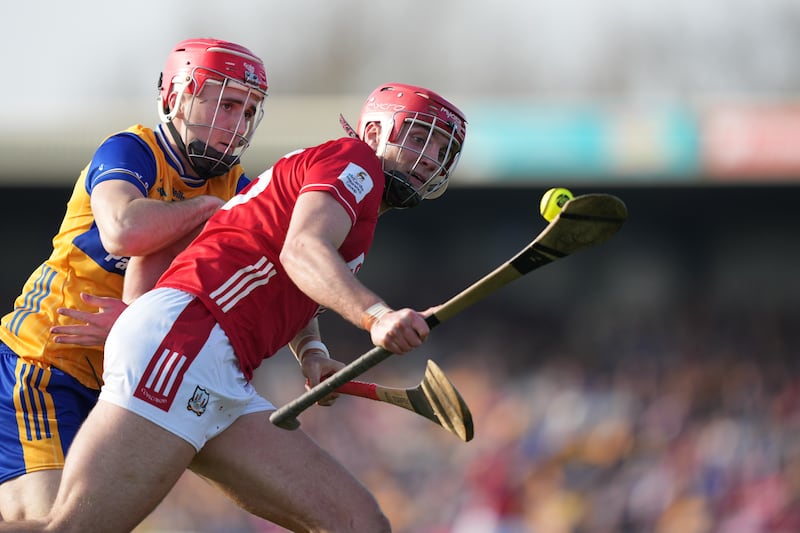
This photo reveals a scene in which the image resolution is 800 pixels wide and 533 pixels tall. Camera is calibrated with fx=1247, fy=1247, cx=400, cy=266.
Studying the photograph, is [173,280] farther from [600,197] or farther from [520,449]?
[520,449]

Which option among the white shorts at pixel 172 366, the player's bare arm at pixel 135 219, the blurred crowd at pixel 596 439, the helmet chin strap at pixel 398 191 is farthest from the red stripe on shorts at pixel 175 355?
the blurred crowd at pixel 596 439

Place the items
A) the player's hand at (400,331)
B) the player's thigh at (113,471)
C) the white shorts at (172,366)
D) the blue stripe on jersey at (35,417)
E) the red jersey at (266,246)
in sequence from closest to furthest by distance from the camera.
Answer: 1. the player's hand at (400,331)
2. the player's thigh at (113,471)
3. the white shorts at (172,366)
4. the red jersey at (266,246)
5. the blue stripe on jersey at (35,417)

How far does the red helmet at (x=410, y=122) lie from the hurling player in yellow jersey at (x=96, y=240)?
424mm

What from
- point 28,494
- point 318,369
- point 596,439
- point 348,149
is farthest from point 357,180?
point 596,439

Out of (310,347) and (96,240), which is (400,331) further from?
(96,240)

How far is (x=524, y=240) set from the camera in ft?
48.5

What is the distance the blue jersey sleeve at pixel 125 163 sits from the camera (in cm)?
400

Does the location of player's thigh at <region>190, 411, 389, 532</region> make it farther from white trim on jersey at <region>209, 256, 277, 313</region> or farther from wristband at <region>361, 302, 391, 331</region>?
wristband at <region>361, 302, 391, 331</region>

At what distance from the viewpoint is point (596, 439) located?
1104 centimetres

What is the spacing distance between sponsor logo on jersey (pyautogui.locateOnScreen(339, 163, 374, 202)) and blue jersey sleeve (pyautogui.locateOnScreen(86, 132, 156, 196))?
739mm

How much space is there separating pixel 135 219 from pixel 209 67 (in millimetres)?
683

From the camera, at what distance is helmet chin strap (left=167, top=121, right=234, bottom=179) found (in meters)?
4.20

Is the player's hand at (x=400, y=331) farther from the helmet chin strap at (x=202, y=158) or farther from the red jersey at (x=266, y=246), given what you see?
the helmet chin strap at (x=202, y=158)

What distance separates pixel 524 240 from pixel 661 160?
3092 mm
